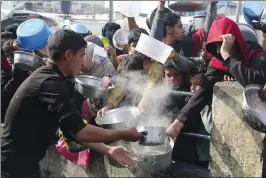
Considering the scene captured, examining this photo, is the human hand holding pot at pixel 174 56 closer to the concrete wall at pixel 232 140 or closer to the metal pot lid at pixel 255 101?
the concrete wall at pixel 232 140

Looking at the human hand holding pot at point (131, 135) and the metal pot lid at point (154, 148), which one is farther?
the metal pot lid at point (154, 148)

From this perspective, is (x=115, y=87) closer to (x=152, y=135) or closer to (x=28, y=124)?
(x=152, y=135)

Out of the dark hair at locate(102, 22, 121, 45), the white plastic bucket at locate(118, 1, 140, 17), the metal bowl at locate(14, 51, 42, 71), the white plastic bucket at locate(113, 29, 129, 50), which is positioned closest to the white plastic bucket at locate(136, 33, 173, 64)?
the metal bowl at locate(14, 51, 42, 71)

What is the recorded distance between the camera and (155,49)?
335 centimetres

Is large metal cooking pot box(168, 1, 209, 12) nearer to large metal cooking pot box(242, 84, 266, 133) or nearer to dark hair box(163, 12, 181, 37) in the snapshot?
dark hair box(163, 12, 181, 37)

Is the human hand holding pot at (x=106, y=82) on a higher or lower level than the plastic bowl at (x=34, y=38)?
lower

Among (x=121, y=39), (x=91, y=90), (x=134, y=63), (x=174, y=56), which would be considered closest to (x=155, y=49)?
(x=174, y=56)

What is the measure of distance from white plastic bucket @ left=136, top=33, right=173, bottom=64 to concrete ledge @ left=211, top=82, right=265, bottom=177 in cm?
56

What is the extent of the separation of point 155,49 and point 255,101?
0.99 metres

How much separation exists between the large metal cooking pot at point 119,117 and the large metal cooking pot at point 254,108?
3.69ft

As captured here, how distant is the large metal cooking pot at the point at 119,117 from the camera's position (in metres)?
3.51

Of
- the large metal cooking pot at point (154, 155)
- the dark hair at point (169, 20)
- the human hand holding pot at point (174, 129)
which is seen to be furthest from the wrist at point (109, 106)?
the dark hair at point (169, 20)

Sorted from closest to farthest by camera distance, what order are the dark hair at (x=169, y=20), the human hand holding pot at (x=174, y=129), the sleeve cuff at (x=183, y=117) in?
the human hand holding pot at (x=174, y=129) < the sleeve cuff at (x=183, y=117) < the dark hair at (x=169, y=20)

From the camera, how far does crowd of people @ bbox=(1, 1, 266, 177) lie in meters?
2.75
